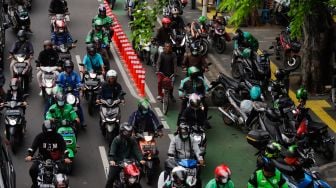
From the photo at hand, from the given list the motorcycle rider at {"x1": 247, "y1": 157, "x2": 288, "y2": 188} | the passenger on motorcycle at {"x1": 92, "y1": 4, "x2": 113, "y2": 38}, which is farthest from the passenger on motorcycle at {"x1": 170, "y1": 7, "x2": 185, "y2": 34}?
the motorcycle rider at {"x1": 247, "y1": 157, "x2": 288, "y2": 188}

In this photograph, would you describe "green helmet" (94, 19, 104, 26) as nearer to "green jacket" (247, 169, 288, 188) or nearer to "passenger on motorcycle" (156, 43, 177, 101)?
"passenger on motorcycle" (156, 43, 177, 101)

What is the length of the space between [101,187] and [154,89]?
677cm

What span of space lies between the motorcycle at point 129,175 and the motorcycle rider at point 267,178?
2.05 m

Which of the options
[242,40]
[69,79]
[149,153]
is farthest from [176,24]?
[149,153]

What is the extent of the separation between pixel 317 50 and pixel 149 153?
25.7 ft

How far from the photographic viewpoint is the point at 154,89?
22.0 m

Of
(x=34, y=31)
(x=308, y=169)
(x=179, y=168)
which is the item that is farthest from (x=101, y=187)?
(x=34, y=31)

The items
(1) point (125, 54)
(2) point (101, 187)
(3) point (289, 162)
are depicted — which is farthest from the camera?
(1) point (125, 54)

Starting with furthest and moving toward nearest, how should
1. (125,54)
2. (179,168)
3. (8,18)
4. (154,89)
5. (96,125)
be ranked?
(8,18) → (125,54) → (154,89) → (96,125) → (179,168)

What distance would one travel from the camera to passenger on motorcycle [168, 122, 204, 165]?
50.3 feet

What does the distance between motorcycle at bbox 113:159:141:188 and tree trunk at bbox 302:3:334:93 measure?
9035 mm

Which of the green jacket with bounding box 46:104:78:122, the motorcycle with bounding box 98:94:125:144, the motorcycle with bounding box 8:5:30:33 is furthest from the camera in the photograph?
the motorcycle with bounding box 8:5:30:33

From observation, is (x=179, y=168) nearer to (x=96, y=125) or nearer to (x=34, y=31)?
(x=96, y=125)

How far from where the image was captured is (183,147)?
608 inches
